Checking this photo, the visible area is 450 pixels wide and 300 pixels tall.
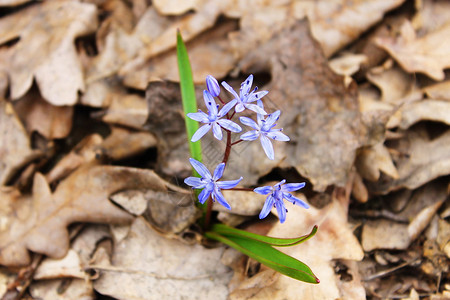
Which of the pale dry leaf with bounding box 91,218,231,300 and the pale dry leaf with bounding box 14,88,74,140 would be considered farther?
the pale dry leaf with bounding box 14,88,74,140

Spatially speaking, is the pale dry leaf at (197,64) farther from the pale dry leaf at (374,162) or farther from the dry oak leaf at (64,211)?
the pale dry leaf at (374,162)

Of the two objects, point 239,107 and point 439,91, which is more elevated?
point 239,107

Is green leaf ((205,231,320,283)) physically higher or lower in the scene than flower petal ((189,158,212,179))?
lower

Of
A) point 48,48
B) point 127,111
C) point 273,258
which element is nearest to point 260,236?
point 273,258

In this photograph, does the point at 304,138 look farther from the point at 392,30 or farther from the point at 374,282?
the point at 392,30

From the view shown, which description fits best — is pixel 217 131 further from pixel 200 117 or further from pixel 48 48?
pixel 48 48

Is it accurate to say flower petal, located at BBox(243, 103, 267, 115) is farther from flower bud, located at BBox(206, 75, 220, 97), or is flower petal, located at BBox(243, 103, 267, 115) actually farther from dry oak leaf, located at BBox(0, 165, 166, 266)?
dry oak leaf, located at BBox(0, 165, 166, 266)

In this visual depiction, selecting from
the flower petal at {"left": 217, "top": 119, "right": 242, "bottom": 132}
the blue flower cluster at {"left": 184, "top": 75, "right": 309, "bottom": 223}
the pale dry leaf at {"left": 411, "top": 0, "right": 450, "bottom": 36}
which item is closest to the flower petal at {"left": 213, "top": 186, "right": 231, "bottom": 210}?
the blue flower cluster at {"left": 184, "top": 75, "right": 309, "bottom": 223}
